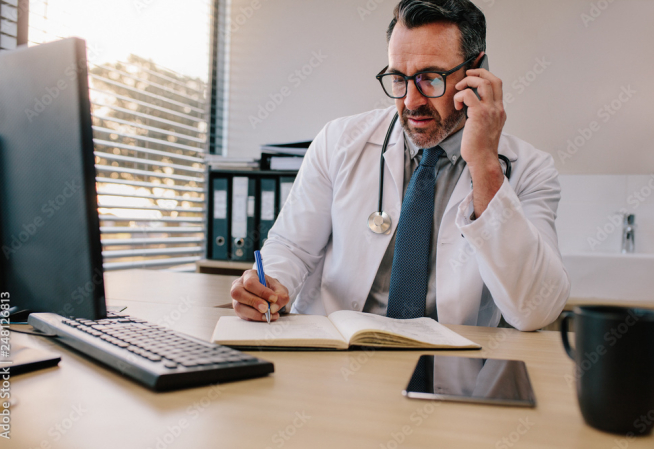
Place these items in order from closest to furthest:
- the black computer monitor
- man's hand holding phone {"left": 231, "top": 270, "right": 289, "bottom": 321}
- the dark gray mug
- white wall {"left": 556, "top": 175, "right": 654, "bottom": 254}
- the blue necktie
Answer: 1. the dark gray mug
2. the black computer monitor
3. man's hand holding phone {"left": 231, "top": 270, "right": 289, "bottom": 321}
4. the blue necktie
5. white wall {"left": 556, "top": 175, "right": 654, "bottom": 254}

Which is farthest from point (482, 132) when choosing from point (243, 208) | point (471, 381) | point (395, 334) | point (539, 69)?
point (539, 69)

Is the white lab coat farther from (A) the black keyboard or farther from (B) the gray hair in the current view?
(A) the black keyboard

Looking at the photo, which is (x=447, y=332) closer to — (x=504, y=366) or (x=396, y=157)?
(x=504, y=366)

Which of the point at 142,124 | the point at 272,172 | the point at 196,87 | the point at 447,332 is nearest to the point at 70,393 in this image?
the point at 447,332

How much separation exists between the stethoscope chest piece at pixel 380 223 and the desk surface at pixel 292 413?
0.63 m

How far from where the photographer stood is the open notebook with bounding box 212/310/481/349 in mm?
792

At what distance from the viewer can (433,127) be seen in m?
1.37

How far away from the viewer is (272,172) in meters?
2.40

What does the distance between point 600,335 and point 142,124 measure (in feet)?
7.71

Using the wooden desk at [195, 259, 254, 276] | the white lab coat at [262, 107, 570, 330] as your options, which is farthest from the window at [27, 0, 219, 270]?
the white lab coat at [262, 107, 570, 330]

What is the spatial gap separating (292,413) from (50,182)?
0.40m

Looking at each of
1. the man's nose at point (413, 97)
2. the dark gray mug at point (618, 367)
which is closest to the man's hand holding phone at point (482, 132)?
the man's nose at point (413, 97)

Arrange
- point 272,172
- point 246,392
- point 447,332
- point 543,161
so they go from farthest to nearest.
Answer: point 272,172 → point 543,161 → point 447,332 → point 246,392

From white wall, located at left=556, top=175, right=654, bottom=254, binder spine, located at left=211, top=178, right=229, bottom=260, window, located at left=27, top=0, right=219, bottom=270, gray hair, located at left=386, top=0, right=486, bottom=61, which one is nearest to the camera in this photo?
gray hair, located at left=386, top=0, right=486, bottom=61
